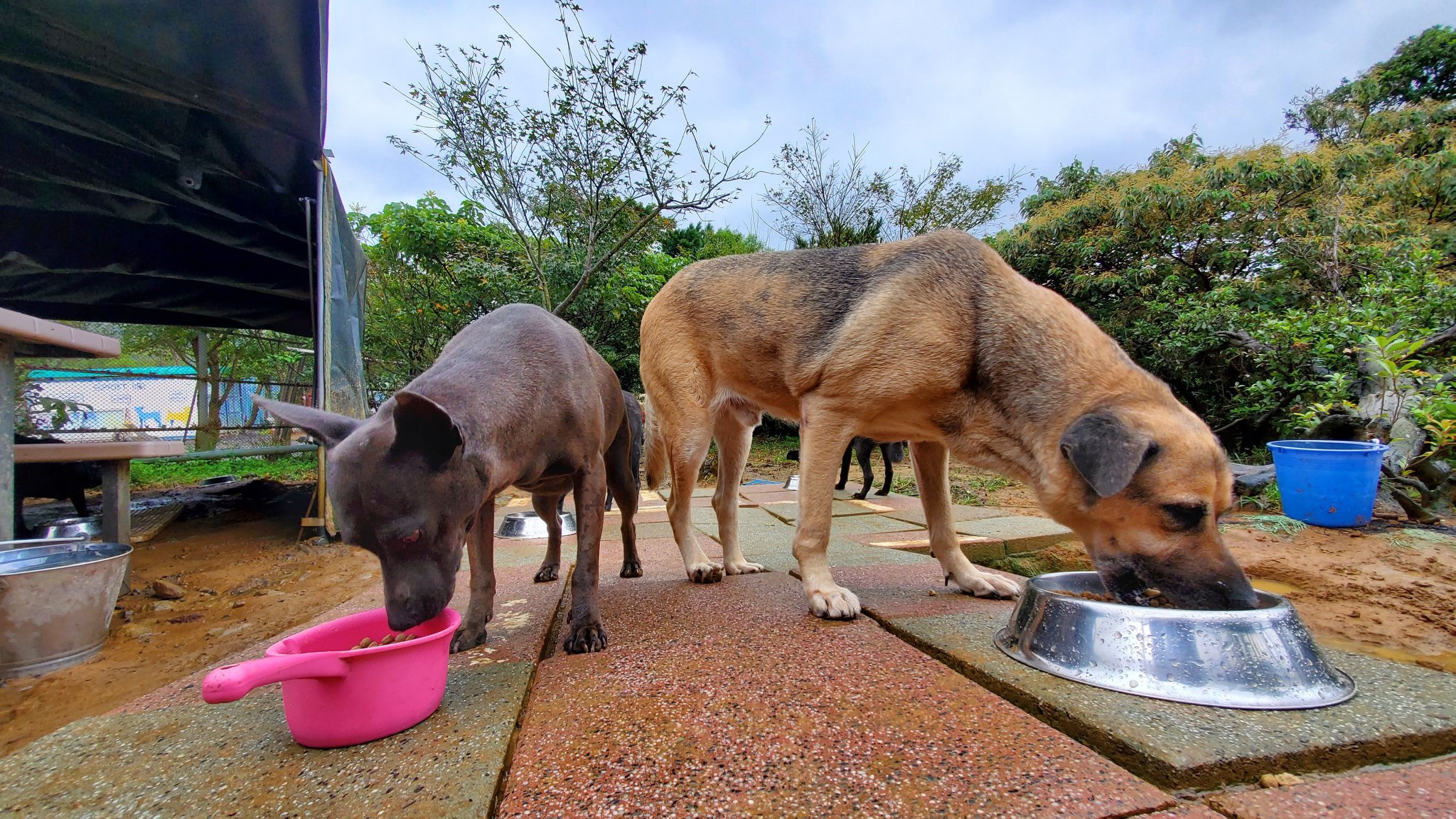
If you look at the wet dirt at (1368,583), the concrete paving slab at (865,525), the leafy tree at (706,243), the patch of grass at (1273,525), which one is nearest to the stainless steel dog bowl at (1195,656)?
the wet dirt at (1368,583)

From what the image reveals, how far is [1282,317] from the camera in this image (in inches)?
314

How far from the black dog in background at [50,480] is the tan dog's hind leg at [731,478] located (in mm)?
6293

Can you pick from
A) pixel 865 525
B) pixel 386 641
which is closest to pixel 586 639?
pixel 386 641

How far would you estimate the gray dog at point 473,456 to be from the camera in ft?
4.96

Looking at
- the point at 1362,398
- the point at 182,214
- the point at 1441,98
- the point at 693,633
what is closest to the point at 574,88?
the point at 182,214

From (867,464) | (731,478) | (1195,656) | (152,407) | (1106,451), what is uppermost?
(152,407)

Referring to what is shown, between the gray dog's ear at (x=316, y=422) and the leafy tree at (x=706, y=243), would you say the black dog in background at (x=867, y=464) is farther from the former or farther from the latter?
the leafy tree at (x=706, y=243)

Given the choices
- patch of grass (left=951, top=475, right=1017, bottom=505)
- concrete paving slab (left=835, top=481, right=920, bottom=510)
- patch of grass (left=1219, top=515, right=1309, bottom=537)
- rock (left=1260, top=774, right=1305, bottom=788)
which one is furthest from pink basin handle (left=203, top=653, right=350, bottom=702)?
patch of grass (left=951, top=475, right=1017, bottom=505)

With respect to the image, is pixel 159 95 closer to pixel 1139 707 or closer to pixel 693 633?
pixel 693 633

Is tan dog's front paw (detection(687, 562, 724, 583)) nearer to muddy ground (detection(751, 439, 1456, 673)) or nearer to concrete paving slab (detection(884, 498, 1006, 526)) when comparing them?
muddy ground (detection(751, 439, 1456, 673))

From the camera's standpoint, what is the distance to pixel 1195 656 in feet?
4.92

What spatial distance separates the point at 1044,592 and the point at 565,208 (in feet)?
30.5

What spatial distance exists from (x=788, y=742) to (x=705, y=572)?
1667mm

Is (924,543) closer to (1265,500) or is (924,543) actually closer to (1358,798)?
(1358,798)
